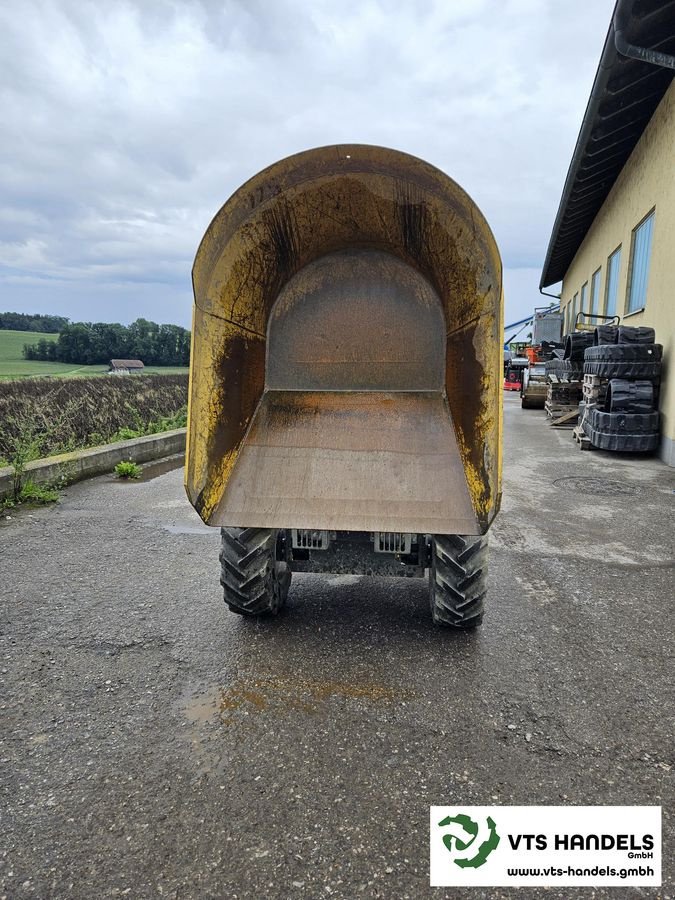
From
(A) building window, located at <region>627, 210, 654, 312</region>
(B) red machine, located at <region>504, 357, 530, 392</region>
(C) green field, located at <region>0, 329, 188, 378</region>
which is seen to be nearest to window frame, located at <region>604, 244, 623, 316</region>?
(A) building window, located at <region>627, 210, 654, 312</region>

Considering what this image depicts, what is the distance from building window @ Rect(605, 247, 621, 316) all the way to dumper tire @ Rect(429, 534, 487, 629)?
1259cm

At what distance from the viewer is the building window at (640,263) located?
1075 cm

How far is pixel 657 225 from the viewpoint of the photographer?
32.4 ft

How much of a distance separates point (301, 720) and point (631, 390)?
805 cm

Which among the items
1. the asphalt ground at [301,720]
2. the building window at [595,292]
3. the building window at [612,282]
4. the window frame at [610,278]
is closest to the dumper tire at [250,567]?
the asphalt ground at [301,720]

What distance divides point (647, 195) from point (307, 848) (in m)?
12.4

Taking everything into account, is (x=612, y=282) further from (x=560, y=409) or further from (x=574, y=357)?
(x=560, y=409)

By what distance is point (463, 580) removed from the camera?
3064 millimetres

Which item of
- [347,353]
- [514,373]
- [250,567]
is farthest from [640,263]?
[514,373]

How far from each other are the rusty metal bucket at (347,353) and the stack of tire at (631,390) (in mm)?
6634

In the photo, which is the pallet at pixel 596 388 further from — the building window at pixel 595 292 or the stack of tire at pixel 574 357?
the building window at pixel 595 292

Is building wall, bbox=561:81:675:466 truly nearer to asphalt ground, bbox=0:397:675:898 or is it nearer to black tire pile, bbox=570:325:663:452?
black tire pile, bbox=570:325:663:452

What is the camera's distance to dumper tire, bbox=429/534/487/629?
3027 millimetres

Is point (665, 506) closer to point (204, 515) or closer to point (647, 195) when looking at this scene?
point (204, 515)
